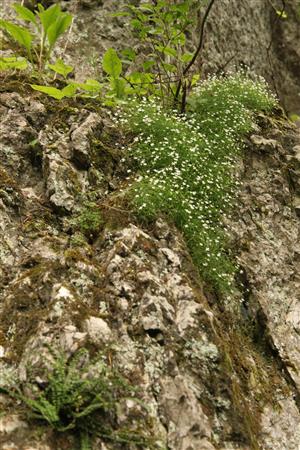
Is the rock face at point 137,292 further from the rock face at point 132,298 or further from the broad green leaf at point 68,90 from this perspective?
the broad green leaf at point 68,90

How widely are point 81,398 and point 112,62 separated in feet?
17.0

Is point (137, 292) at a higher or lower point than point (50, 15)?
lower

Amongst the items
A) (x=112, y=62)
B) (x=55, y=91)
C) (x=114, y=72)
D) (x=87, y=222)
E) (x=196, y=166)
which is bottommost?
(x=87, y=222)

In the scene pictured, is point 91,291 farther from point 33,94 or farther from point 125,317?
point 33,94

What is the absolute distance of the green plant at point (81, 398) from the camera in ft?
10.4

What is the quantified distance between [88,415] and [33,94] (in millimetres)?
4668

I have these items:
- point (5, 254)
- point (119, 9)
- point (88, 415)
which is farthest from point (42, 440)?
point (119, 9)

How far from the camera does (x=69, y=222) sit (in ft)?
16.9

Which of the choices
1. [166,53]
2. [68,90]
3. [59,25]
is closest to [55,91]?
[68,90]

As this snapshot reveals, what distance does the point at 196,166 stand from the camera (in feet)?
20.2

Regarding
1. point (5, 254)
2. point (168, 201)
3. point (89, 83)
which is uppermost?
point (89, 83)

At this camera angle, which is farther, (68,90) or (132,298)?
(68,90)

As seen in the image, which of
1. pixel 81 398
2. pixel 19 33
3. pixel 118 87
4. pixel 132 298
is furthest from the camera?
pixel 118 87

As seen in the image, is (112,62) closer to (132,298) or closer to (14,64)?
(14,64)
